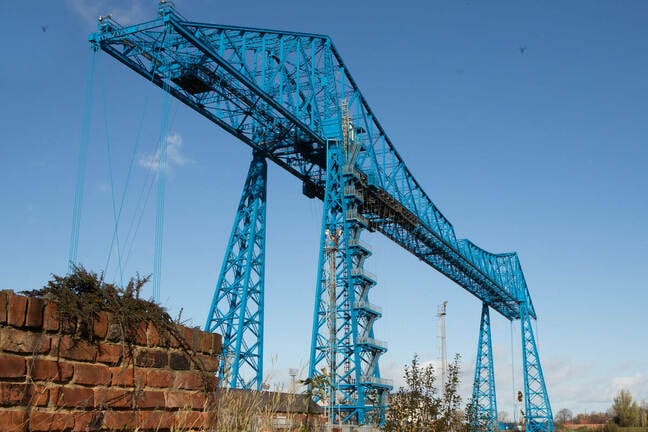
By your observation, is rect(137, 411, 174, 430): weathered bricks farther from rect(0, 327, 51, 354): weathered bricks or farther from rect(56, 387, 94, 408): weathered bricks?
rect(0, 327, 51, 354): weathered bricks

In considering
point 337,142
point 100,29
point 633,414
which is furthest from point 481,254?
point 100,29

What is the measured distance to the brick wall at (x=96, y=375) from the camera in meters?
2.89

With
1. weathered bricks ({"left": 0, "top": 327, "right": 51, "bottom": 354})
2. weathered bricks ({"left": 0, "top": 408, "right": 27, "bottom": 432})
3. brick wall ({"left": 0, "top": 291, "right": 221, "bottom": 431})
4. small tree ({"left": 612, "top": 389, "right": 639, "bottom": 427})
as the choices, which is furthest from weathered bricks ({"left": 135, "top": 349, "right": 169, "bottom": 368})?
small tree ({"left": 612, "top": 389, "right": 639, "bottom": 427})

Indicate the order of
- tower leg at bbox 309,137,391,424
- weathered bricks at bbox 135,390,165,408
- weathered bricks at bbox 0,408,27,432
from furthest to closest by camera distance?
tower leg at bbox 309,137,391,424 → weathered bricks at bbox 135,390,165,408 → weathered bricks at bbox 0,408,27,432

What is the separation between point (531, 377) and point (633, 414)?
11.5 metres

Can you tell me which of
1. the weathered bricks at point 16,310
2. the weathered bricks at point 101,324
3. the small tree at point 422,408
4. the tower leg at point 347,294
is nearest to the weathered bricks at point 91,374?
the weathered bricks at point 101,324

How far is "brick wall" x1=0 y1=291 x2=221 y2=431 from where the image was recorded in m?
2.89

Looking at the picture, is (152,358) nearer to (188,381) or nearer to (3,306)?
(188,381)

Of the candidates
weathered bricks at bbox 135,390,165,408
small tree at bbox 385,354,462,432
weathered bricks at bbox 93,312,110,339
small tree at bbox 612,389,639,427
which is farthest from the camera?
small tree at bbox 612,389,639,427

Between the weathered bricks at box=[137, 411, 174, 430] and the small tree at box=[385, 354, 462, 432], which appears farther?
the small tree at box=[385, 354, 462, 432]

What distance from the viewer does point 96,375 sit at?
3238 millimetres

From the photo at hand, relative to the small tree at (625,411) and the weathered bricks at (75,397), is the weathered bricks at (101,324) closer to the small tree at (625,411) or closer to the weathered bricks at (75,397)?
the weathered bricks at (75,397)

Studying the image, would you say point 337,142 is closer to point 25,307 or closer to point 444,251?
point 444,251

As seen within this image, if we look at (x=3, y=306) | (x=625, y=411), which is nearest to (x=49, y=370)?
(x=3, y=306)
